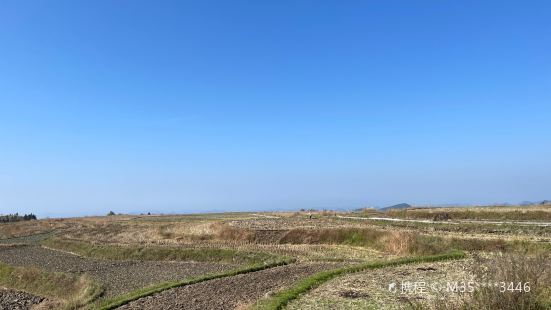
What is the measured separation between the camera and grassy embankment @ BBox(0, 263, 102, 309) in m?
23.7

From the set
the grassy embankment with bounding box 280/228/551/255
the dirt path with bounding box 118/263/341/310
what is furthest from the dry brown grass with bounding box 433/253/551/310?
the grassy embankment with bounding box 280/228/551/255

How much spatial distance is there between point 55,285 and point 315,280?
1911 centimetres

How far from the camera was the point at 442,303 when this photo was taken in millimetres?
9711

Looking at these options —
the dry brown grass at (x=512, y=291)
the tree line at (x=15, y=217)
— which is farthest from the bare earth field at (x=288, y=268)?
the tree line at (x=15, y=217)

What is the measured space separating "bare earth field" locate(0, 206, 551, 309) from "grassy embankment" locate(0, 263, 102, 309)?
0.09 metres

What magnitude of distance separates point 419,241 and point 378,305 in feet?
53.9

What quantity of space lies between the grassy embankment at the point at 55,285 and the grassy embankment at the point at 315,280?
37.0ft

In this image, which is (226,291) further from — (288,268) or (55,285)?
(55,285)

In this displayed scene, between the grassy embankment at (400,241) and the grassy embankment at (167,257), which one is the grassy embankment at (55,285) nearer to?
the grassy embankment at (167,257)

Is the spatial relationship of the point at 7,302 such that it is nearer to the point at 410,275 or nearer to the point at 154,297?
the point at 154,297

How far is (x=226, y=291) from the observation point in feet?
61.2

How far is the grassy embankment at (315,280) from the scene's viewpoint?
47.3 feet

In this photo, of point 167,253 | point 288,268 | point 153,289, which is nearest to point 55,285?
point 167,253

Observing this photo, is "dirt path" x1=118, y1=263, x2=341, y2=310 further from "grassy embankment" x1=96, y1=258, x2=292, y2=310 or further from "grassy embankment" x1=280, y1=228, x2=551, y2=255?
"grassy embankment" x1=280, y1=228, x2=551, y2=255
